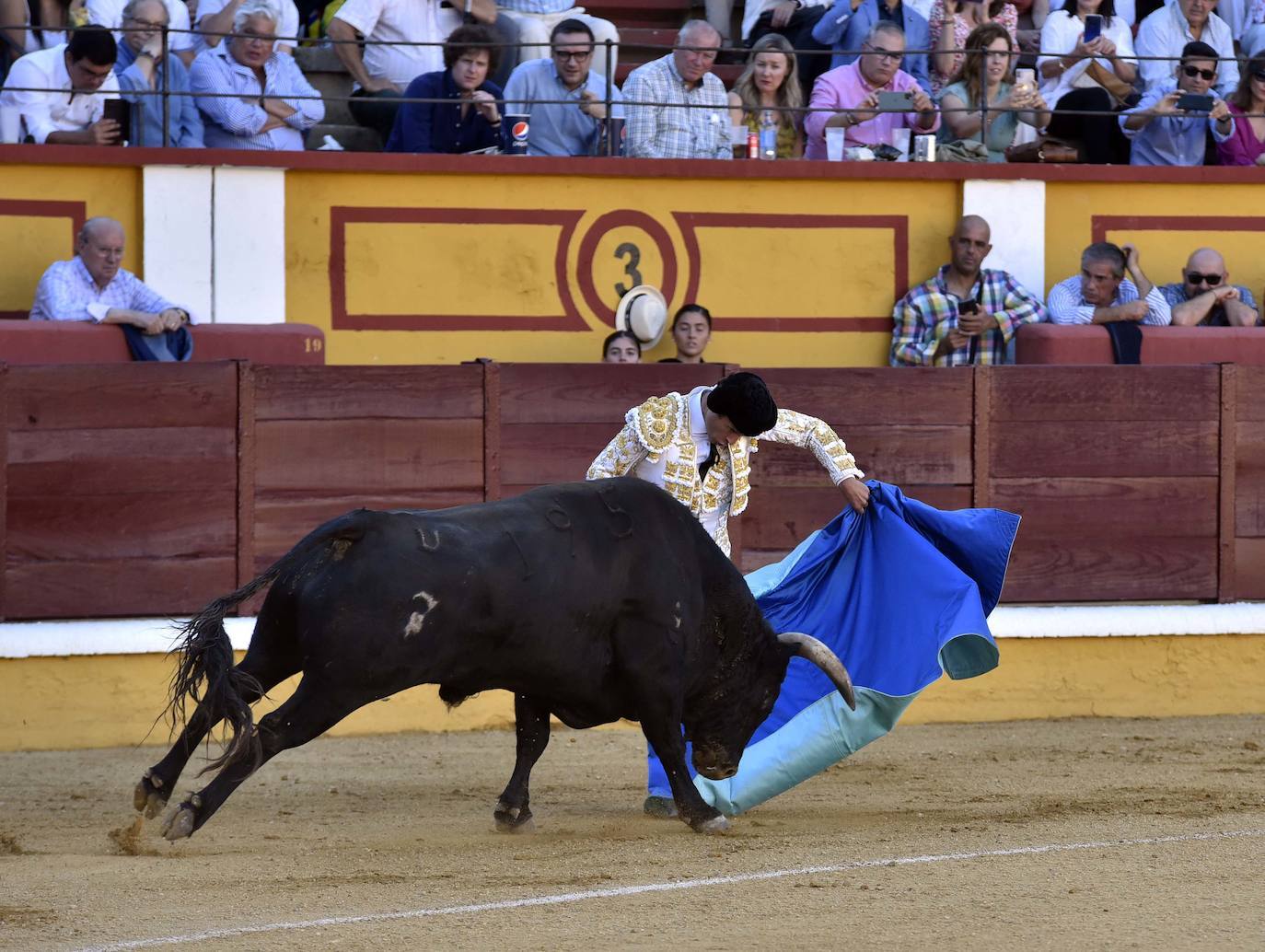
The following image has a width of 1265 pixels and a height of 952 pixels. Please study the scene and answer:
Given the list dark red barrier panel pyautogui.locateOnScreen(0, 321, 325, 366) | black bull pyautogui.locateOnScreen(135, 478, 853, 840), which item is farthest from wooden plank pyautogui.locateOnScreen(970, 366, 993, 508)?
dark red barrier panel pyautogui.locateOnScreen(0, 321, 325, 366)

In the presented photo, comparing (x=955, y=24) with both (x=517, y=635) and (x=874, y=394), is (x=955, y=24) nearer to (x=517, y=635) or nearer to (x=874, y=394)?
(x=874, y=394)

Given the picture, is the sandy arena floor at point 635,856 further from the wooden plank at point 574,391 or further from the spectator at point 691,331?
the spectator at point 691,331

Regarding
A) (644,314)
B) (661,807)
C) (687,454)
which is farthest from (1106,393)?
(661,807)

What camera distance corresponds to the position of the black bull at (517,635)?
14.2 feet

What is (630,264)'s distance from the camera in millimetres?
7781

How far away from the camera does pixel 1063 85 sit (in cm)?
852

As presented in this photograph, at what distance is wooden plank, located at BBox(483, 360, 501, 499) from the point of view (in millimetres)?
6840

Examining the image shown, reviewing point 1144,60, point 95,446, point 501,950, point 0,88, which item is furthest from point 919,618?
point 1144,60

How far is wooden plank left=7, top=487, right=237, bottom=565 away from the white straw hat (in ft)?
6.12

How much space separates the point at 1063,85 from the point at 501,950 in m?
6.05

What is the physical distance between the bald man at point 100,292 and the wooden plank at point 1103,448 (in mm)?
3054

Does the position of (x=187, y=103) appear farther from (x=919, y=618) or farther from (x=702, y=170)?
(x=919, y=618)

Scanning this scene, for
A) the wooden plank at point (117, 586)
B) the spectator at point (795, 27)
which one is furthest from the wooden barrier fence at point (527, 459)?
the spectator at point (795, 27)

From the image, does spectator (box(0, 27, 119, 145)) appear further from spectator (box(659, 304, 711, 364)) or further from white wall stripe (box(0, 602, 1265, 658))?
spectator (box(659, 304, 711, 364))
